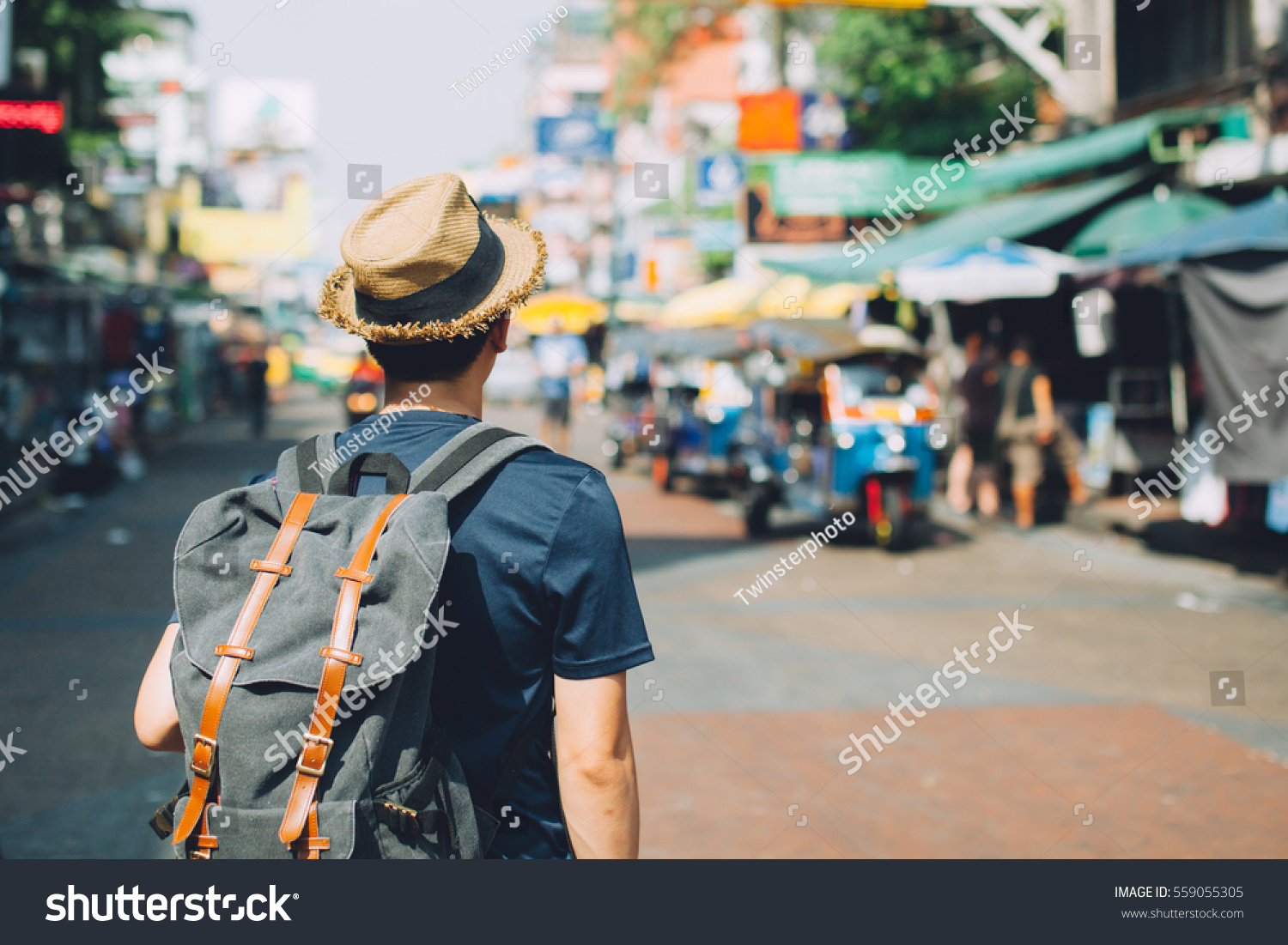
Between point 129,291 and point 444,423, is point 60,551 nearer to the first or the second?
point 444,423

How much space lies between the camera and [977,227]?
1489cm

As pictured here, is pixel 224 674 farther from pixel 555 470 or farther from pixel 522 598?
pixel 555 470

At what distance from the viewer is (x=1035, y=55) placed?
15.2 metres

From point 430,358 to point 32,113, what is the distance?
45.7ft

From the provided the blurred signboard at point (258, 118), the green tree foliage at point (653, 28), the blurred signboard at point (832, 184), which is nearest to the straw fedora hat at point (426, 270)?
the blurred signboard at point (832, 184)

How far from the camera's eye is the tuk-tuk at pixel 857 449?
37.4 feet

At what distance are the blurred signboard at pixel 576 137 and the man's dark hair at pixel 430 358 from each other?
2448 centimetres

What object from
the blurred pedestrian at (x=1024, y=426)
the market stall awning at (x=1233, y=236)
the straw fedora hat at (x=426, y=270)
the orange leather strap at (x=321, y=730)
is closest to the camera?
the orange leather strap at (x=321, y=730)

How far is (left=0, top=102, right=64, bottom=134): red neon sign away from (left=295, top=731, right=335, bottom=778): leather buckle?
14.2m

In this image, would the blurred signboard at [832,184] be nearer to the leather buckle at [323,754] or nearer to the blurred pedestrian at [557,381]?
the blurred pedestrian at [557,381]

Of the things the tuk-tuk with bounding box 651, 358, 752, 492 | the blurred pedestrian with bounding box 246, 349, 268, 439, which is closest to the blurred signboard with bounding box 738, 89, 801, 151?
the tuk-tuk with bounding box 651, 358, 752, 492

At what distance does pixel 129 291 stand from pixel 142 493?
895 cm

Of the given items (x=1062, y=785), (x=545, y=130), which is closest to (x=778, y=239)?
(x=545, y=130)

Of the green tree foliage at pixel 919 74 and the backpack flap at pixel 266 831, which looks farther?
the green tree foliage at pixel 919 74
